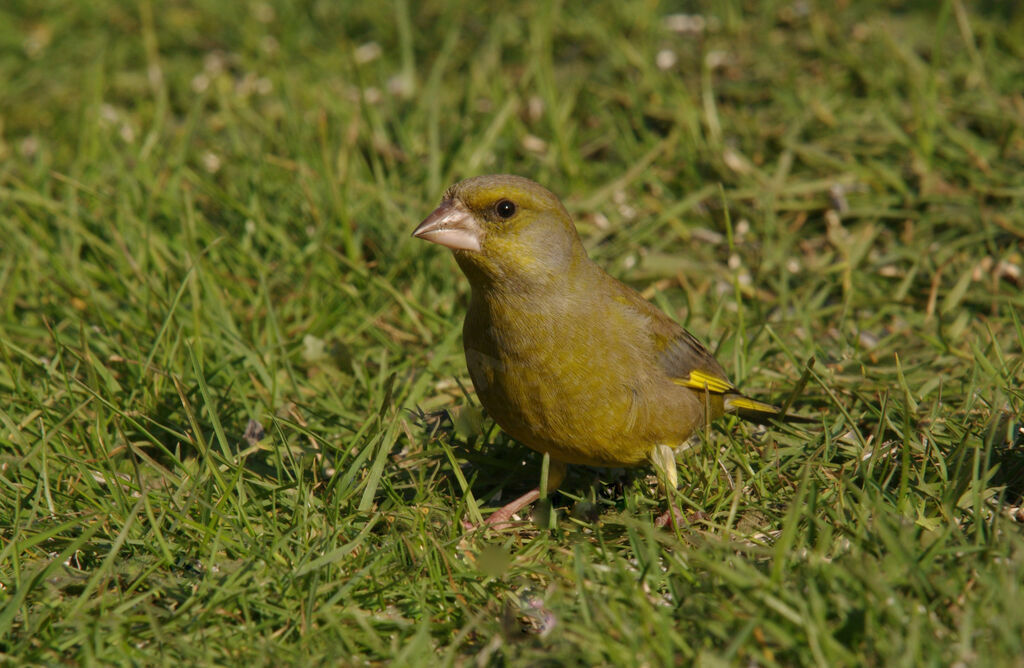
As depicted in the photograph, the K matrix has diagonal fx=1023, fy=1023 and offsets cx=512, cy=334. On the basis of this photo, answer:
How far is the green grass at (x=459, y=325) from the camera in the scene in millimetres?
3475

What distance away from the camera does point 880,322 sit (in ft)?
18.9

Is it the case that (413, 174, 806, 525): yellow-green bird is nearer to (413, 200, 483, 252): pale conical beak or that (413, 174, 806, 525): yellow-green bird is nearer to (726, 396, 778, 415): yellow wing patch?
(413, 200, 483, 252): pale conical beak

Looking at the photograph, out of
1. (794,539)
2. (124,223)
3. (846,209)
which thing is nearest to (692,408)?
(794,539)

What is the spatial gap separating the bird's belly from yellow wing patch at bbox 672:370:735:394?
26cm

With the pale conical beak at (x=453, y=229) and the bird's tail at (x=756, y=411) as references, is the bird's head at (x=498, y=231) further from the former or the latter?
the bird's tail at (x=756, y=411)

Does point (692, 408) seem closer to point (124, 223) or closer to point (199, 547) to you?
point (199, 547)

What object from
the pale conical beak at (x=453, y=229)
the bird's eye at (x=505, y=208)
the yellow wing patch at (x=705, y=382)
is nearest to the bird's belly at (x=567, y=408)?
the yellow wing patch at (x=705, y=382)

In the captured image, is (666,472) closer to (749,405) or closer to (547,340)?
(749,405)

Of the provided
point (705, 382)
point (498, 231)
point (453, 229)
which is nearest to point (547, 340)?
point (498, 231)

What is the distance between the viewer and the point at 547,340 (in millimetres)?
4066

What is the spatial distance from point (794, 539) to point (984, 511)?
781 mm

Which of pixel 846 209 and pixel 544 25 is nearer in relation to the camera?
pixel 846 209

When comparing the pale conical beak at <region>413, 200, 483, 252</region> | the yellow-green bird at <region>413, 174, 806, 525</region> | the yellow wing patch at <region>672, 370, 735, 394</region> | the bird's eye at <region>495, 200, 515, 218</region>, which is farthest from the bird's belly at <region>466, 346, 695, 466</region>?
the bird's eye at <region>495, 200, 515, 218</region>

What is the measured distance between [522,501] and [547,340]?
0.79 metres
